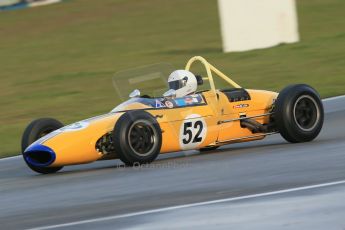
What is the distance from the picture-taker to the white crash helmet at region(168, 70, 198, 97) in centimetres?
909

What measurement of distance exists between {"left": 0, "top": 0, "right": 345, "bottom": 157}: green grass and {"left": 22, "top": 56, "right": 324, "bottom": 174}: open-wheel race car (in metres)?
2.74

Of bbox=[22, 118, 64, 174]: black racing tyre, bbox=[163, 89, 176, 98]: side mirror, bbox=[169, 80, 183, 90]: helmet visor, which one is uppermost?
bbox=[169, 80, 183, 90]: helmet visor

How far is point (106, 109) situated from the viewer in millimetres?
14031

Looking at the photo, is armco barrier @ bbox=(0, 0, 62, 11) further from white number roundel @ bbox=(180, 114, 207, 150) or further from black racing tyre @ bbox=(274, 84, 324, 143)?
white number roundel @ bbox=(180, 114, 207, 150)

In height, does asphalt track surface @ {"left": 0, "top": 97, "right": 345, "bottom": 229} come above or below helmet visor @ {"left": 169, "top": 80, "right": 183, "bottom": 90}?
below

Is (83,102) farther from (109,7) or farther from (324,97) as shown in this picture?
(109,7)

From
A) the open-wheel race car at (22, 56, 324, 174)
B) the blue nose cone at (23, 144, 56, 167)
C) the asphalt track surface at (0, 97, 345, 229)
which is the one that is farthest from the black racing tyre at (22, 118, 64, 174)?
the blue nose cone at (23, 144, 56, 167)

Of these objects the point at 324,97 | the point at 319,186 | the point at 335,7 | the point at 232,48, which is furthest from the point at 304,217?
the point at 335,7

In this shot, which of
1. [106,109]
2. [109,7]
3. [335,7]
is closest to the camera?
[106,109]

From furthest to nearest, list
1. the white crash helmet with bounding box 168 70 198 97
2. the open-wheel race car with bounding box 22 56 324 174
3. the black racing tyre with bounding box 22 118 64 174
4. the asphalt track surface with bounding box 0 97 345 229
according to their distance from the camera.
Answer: the white crash helmet with bounding box 168 70 198 97 → the black racing tyre with bounding box 22 118 64 174 → the open-wheel race car with bounding box 22 56 324 174 → the asphalt track surface with bounding box 0 97 345 229

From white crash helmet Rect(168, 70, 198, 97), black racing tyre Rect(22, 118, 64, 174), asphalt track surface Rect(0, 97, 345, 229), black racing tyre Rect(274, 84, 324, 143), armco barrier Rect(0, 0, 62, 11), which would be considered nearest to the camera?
asphalt track surface Rect(0, 97, 345, 229)

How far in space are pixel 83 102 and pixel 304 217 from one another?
9.85 meters

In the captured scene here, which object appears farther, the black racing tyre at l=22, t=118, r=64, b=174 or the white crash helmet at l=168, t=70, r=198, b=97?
the white crash helmet at l=168, t=70, r=198, b=97

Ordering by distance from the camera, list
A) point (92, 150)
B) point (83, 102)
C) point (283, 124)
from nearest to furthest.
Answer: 1. point (92, 150)
2. point (283, 124)
3. point (83, 102)
